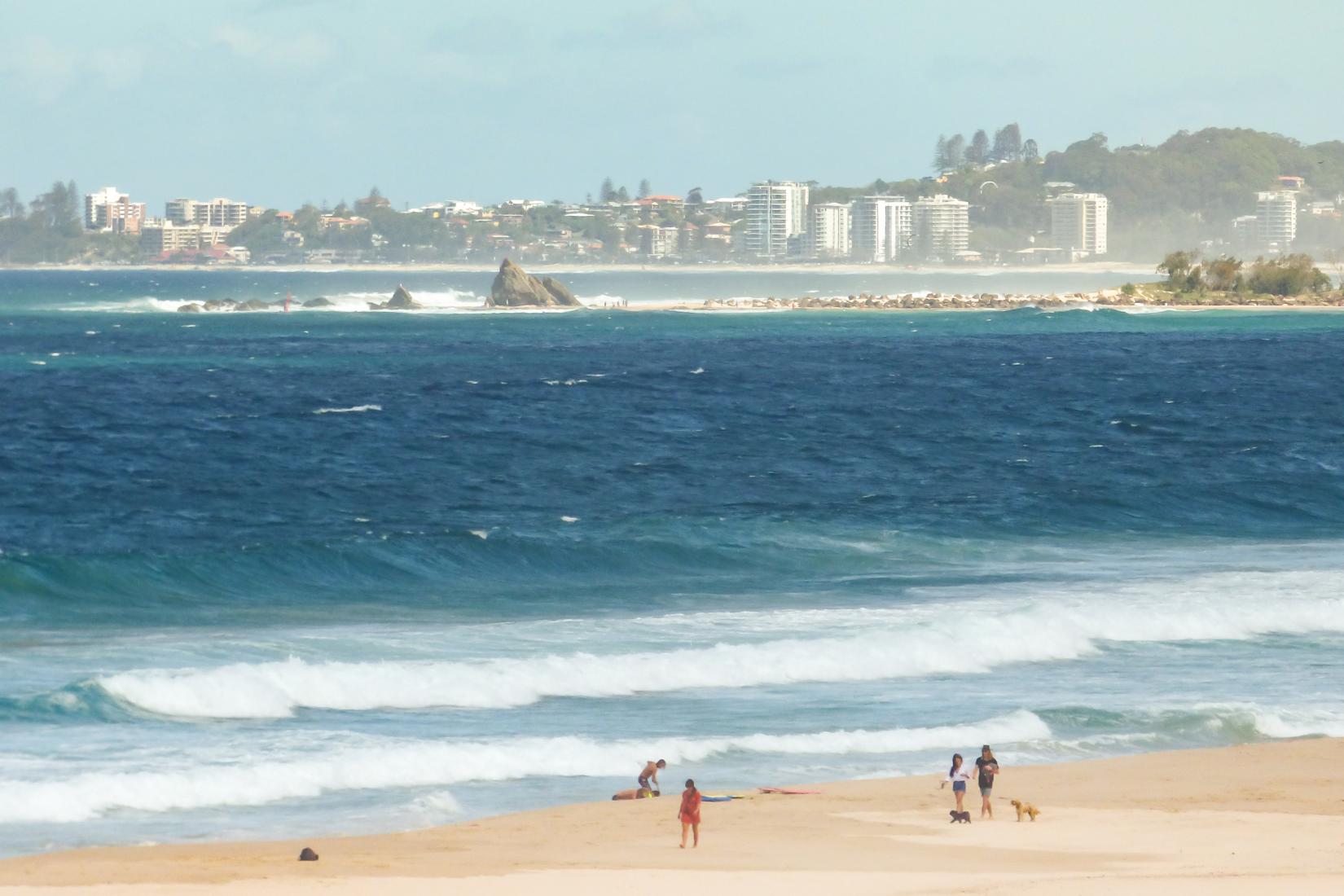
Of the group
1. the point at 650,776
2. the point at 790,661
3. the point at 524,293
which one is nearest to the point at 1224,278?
the point at 524,293

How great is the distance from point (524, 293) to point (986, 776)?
550ft

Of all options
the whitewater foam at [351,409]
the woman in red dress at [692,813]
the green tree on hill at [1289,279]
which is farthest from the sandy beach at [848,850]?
the green tree on hill at [1289,279]

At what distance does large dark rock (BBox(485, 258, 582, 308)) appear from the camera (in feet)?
611

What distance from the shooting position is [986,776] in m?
21.5

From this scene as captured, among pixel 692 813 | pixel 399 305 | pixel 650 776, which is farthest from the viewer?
pixel 399 305

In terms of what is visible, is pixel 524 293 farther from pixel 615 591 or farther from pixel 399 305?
pixel 615 591

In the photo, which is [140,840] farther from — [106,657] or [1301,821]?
[1301,821]

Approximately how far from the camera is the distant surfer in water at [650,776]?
22000mm

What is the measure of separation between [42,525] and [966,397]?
42.4 m

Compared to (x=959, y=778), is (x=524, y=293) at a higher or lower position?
higher

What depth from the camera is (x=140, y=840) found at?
20.2m

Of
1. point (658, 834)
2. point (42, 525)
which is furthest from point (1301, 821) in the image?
point (42, 525)

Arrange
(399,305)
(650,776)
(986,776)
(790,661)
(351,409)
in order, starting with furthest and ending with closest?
1. (399,305)
2. (351,409)
3. (790,661)
4. (650,776)
5. (986,776)

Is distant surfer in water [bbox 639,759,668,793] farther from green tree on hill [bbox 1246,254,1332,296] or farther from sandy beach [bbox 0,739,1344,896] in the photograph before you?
green tree on hill [bbox 1246,254,1332,296]
